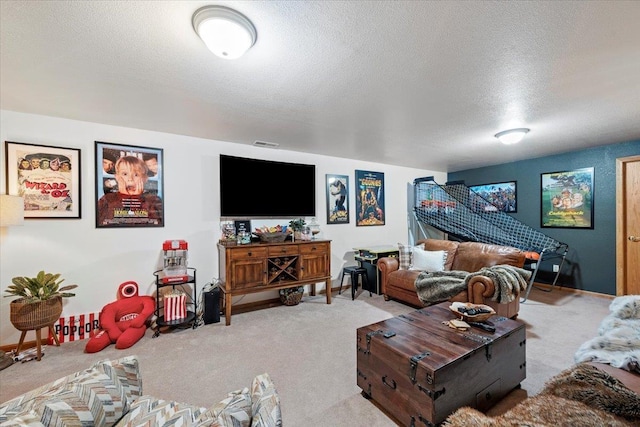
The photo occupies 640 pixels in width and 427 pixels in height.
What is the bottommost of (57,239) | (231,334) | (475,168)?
(231,334)

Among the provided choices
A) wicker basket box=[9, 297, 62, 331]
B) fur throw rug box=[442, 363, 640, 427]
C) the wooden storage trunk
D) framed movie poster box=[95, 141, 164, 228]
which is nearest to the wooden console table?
framed movie poster box=[95, 141, 164, 228]

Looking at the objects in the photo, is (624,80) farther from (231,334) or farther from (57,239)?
(57,239)

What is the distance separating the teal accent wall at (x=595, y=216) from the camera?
13.2 ft

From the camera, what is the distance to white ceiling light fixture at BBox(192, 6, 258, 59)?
133 centimetres

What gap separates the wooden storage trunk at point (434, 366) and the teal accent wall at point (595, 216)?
3585 millimetres

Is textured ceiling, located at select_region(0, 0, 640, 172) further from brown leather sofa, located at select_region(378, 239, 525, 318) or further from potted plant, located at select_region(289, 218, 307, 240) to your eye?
brown leather sofa, located at select_region(378, 239, 525, 318)

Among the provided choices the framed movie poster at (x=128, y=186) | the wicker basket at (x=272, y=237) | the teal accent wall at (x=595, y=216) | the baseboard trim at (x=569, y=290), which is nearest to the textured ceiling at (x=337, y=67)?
the framed movie poster at (x=128, y=186)

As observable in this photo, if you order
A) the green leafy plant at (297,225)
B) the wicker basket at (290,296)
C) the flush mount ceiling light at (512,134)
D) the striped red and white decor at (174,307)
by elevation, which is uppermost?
the flush mount ceiling light at (512,134)

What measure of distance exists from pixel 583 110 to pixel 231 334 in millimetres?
4274

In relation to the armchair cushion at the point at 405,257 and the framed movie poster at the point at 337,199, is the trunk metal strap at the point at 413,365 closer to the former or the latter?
the armchair cushion at the point at 405,257

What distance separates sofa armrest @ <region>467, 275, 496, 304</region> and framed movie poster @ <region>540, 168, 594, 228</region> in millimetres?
2852

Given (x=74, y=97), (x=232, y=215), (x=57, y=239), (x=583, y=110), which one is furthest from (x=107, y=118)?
(x=583, y=110)

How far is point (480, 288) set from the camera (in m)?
2.91

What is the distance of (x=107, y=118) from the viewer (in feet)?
9.08
